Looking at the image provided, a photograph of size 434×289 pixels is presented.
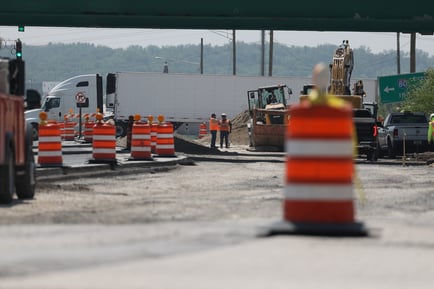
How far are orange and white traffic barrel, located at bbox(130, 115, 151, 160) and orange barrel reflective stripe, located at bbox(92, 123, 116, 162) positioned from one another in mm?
2948

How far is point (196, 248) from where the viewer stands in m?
9.62

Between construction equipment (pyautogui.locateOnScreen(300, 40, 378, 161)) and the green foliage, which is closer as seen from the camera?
construction equipment (pyautogui.locateOnScreen(300, 40, 378, 161))

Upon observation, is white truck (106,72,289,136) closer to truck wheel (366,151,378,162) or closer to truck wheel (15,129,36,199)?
truck wheel (366,151,378,162)

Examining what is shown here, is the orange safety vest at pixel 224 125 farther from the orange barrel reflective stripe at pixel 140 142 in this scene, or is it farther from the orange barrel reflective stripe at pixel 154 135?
the orange barrel reflective stripe at pixel 140 142

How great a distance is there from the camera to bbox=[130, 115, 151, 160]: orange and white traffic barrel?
31.8 m

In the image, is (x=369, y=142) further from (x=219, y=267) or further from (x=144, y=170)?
(x=219, y=267)

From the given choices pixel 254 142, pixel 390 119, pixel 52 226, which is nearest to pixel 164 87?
pixel 254 142

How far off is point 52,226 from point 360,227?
3092mm

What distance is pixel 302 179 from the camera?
10.8 meters

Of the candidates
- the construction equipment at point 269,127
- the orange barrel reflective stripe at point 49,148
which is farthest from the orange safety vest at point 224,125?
the orange barrel reflective stripe at point 49,148

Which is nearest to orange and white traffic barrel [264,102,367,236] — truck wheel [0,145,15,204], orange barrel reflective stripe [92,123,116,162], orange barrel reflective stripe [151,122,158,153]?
truck wheel [0,145,15,204]

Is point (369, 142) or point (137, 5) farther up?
point (137, 5)

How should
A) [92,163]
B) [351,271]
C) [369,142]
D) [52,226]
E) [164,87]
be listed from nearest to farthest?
[351,271]
[52,226]
[92,163]
[369,142]
[164,87]

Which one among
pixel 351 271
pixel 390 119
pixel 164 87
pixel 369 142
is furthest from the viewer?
pixel 164 87
